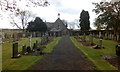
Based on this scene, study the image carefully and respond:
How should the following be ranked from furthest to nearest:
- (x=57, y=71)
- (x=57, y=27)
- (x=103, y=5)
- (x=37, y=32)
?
(x=57, y=27) < (x=37, y=32) < (x=103, y=5) < (x=57, y=71)

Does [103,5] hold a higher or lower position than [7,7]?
higher

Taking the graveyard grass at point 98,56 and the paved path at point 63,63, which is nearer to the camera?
the paved path at point 63,63

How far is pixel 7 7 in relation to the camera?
441 inches

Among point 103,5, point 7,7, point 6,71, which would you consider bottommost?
point 6,71

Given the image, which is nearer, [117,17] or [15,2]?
[15,2]

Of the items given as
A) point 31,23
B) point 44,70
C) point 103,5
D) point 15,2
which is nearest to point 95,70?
point 44,70

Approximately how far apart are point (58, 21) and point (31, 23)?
27.5 m

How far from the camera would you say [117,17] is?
41.3m

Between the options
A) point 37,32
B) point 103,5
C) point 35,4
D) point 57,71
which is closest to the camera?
point 57,71

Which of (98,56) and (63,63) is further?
(98,56)

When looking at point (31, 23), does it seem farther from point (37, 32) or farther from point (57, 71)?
point (57, 71)

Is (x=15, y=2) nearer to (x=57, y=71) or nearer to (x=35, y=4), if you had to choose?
(x=35, y=4)

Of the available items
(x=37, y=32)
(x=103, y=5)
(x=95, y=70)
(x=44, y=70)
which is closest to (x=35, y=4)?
(x=44, y=70)

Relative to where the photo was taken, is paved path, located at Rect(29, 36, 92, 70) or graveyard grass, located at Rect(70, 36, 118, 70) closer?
paved path, located at Rect(29, 36, 92, 70)
